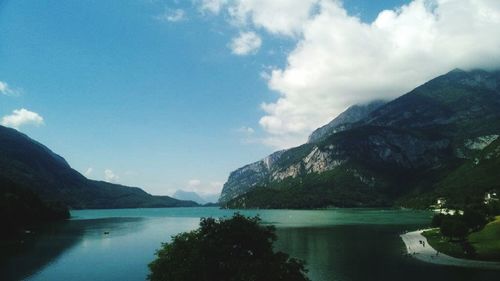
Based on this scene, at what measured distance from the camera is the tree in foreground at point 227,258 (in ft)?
132

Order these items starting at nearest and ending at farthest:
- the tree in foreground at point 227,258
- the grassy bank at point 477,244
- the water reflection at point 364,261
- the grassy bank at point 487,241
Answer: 1. the tree in foreground at point 227,258
2. the water reflection at point 364,261
3. the grassy bank at point 487,241
4. the grassy bank at point 477,244

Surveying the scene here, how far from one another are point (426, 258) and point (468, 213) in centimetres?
3987

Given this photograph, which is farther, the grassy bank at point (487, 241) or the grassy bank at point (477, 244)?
the grassy bank at point (477, 244)

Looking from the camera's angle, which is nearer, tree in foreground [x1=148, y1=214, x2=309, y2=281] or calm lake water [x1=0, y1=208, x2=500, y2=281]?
tree in foreground [x1=148, y1=214, x2=309, y2=281]

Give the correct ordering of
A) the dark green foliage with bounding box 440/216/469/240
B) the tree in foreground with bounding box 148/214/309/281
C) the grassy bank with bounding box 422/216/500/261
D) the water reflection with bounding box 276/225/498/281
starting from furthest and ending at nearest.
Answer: the dark green foliage with bounding box 440/216/469/240 → the grassy bank with bounding box 422/216/500/261 → the water reflection with bounding box 276/225/498/281 → the tree in foreground with bounding box 148/214/309/281

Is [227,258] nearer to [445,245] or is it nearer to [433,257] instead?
[433,257]

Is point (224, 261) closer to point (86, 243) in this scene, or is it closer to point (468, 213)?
point (468, 213)

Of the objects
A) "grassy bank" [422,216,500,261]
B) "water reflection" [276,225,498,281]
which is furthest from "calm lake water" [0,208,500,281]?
"grassy bank" [422,216,500,261]

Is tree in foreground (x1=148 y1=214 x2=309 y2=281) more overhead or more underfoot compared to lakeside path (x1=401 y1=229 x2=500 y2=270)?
more overhead

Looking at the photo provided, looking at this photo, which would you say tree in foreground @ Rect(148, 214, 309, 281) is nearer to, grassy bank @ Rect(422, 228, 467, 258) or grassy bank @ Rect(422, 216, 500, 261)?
grassy bank @ Rect(422, 216, 500, 261)

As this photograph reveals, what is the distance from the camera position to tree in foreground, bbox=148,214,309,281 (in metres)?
40.3

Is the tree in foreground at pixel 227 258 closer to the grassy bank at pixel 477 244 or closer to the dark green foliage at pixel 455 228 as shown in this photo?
the grassy bank at pixel 477 244

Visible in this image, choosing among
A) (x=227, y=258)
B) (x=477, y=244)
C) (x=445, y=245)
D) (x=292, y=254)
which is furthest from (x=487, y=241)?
(x=227, y=258)

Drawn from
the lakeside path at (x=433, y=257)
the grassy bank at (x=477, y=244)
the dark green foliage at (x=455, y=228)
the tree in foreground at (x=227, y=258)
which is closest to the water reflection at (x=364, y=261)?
the lakeside path at (x=433, y=257)
